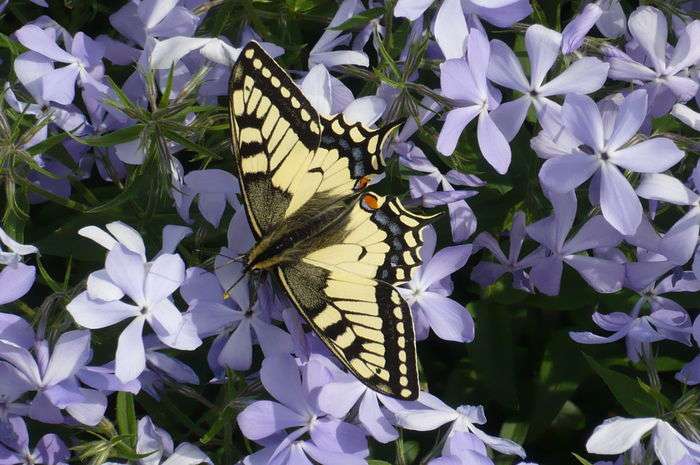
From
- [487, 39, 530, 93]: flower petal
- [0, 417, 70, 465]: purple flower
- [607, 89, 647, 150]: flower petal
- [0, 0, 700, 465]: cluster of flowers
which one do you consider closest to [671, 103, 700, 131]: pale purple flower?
[0, 0, 700, 465]: cluster of flowers

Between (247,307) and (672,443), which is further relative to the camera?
(247,307)

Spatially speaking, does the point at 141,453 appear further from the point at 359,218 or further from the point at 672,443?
the point at 672,443

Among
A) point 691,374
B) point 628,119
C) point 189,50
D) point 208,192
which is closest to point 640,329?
point 691,374

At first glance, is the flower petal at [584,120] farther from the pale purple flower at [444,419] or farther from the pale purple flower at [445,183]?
the pale purple flower at [444,419]

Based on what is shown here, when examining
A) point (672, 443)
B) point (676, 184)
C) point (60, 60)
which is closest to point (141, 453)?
point (60, 60)

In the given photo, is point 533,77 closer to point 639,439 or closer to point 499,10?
point 499,10

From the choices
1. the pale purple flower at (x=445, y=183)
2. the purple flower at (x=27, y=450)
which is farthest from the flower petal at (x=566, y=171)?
the purple flower at (x=27, y=450)
